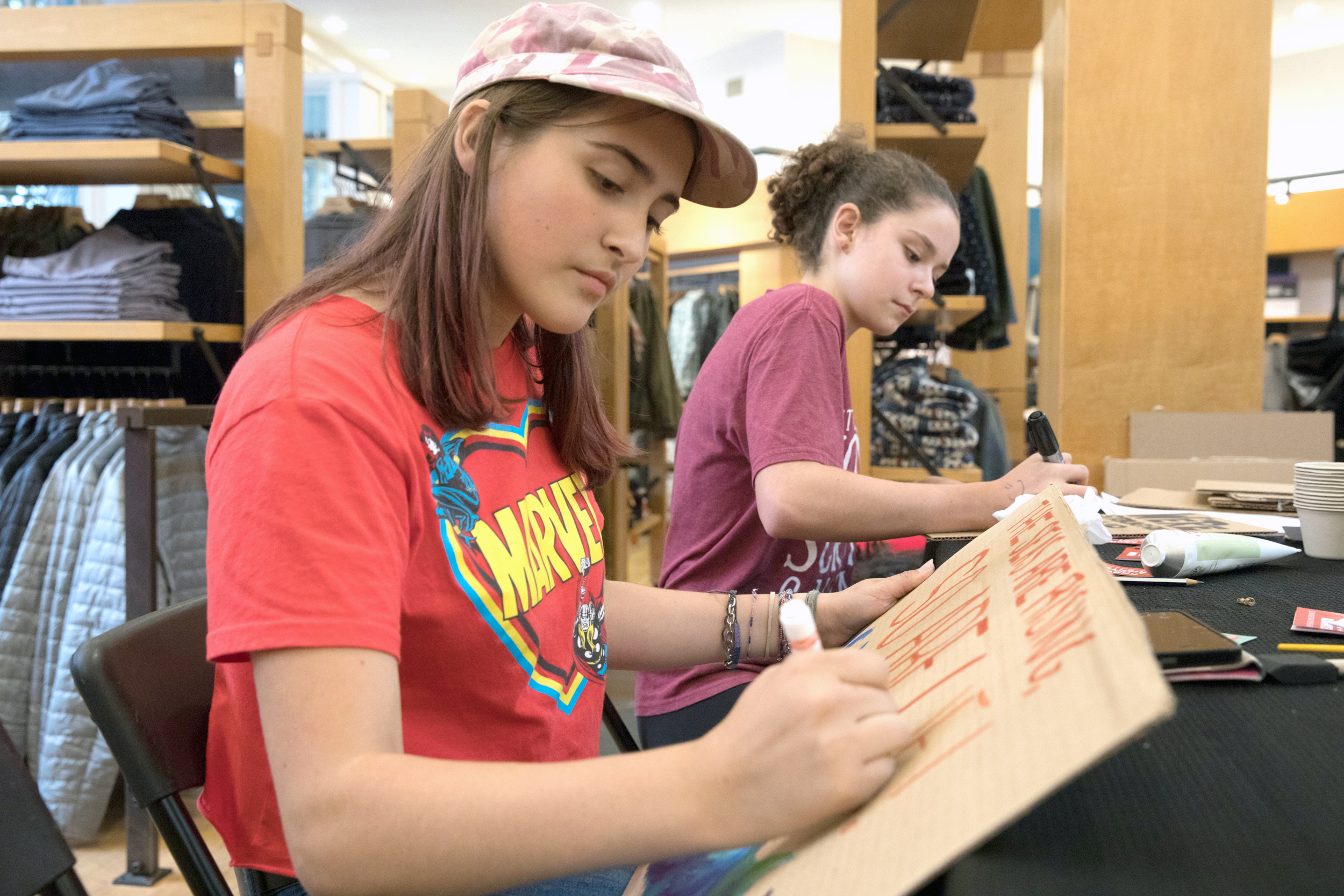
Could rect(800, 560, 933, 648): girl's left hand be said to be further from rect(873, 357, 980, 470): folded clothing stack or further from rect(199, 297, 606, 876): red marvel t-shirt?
rect(873, 357, 980, 470): folded clothing stack

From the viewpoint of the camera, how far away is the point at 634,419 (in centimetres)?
385

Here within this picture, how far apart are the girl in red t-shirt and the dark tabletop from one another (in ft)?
0.23

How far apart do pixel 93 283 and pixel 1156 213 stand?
97.9 inches

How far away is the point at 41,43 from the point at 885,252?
2.03 metres

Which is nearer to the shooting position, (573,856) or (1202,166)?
(573,856)

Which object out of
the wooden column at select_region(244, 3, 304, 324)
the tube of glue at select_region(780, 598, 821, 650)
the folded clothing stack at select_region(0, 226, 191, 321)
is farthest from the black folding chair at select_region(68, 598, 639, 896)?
the folded clothing stack at select_region(0, 226, 191, 321)

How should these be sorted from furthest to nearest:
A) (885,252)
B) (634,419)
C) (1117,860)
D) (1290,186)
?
(1290,186)
(634,419)
(885,252)
(1117,860)

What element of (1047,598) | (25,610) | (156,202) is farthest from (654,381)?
(1047,598)

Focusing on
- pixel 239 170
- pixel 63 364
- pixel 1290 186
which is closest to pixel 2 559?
pixel 63 364

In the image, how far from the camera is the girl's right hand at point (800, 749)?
389 mm

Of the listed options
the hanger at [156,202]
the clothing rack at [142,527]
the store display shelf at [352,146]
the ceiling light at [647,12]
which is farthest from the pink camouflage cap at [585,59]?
the ceiling light at [647,12]

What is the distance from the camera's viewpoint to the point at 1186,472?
1.77 meters

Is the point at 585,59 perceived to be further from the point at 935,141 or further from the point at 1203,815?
the point at 935,141

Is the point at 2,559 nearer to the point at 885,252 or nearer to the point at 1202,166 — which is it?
the point at 885,252
